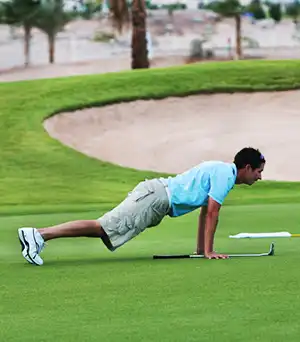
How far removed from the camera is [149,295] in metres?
8.77

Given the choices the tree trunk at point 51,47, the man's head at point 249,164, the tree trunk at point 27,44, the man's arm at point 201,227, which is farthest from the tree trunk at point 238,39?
the man's head at point 249,164

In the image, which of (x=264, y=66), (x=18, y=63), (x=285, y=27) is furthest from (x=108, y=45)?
(x=264, y=66)

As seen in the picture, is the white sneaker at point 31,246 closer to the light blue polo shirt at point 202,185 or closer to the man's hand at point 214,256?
the light blue polo shirt at point 202,185

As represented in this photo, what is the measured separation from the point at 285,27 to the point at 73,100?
5127cm

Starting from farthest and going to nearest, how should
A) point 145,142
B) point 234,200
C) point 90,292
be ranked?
point 145,142, point 234,200, point 90,292

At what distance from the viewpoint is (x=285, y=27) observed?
81.8 m

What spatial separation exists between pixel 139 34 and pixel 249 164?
96.1 ft

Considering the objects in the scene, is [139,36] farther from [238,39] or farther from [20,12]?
[238,39]

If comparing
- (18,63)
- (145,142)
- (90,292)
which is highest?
(90,292)

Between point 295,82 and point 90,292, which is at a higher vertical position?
point 90,292

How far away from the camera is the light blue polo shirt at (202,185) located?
433 inches

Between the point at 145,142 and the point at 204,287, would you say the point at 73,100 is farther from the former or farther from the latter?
the point at 204,287

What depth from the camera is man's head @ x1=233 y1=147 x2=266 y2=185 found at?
10945 millimetres

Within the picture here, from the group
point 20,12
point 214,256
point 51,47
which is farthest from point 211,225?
point 51,47
